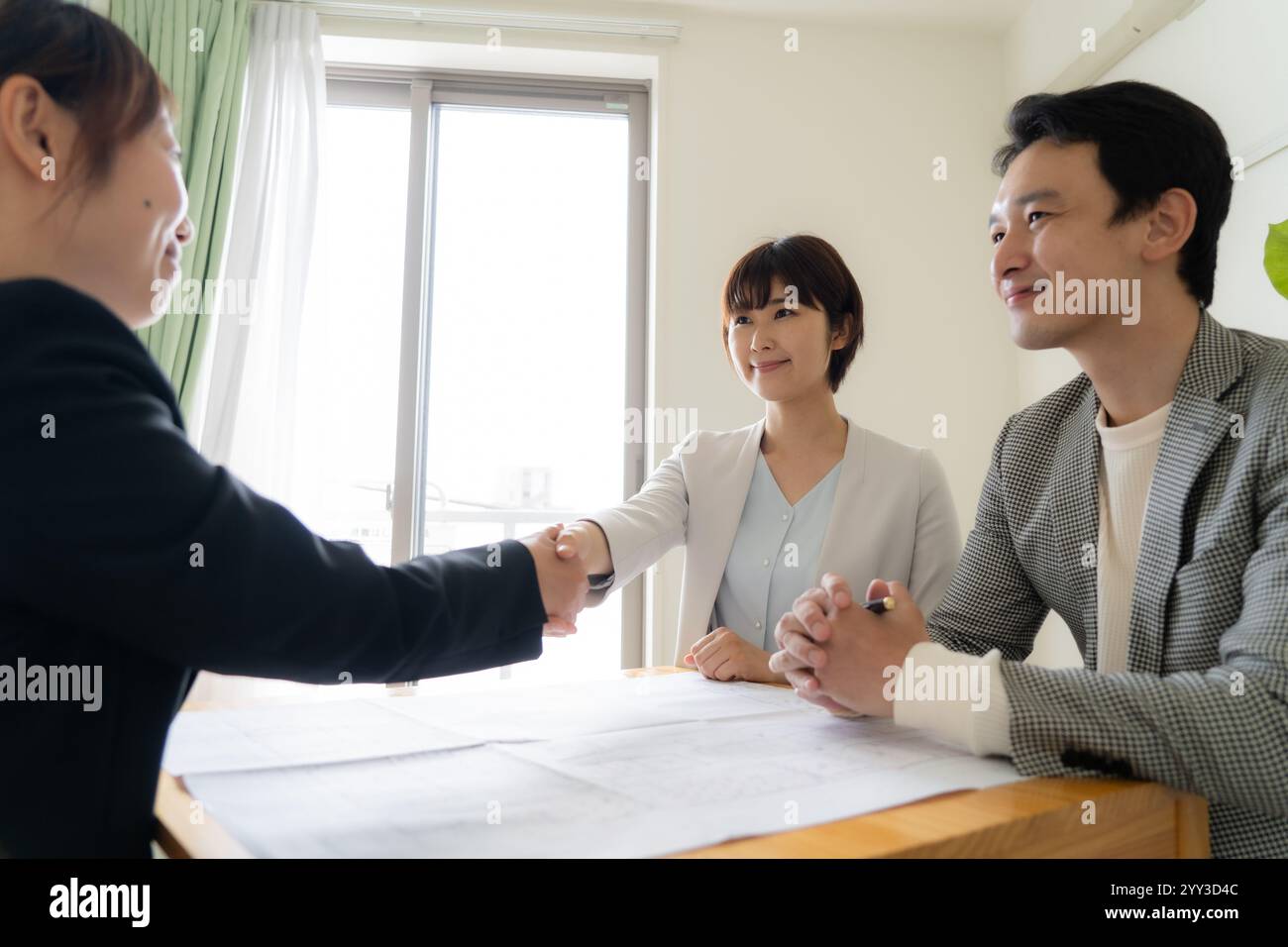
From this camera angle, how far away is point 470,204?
3396 mm

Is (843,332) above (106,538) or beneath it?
above

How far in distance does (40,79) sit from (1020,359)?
10.6 ft

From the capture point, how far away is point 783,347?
1756mm

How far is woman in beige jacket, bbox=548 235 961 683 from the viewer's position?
1567 mm

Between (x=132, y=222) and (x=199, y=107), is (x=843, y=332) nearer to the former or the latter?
(x=132, y=222)

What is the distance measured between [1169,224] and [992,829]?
3.10 feet

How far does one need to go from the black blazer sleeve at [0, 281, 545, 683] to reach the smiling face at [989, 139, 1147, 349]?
3.21 ft

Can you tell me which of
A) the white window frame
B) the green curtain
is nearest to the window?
the white window frame

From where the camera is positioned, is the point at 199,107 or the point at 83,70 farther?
the point at 199,107

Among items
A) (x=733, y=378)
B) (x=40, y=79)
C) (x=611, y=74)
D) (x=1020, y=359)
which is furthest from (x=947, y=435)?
(x=40, y=79)

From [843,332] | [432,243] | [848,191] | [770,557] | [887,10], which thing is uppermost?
[887,10]

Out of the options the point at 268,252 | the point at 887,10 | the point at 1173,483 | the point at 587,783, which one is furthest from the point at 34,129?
the point at 887,10

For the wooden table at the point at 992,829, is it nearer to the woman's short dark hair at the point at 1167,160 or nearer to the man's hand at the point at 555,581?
the man's hand at the point at 555,581

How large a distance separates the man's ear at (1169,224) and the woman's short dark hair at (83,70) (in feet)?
3.94
